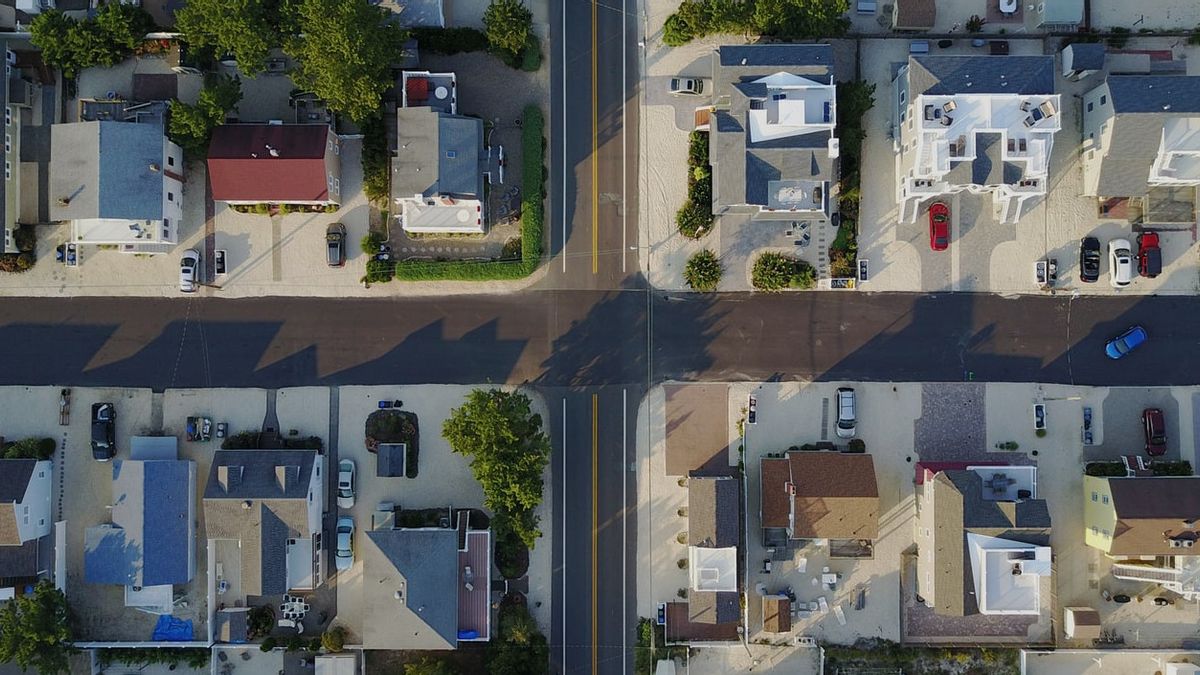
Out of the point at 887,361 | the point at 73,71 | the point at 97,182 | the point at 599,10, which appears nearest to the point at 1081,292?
the point at 887,361

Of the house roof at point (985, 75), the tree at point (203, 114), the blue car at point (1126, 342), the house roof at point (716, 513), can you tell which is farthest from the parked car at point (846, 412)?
the tree at point (203, 114)

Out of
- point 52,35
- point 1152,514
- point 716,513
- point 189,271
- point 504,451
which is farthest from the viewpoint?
point 189,271

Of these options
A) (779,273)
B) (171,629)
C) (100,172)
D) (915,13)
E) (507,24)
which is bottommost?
(171,629)

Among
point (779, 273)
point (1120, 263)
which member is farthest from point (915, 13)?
point (1120, 263)

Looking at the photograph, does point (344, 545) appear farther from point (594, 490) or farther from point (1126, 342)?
point (1126, 342)

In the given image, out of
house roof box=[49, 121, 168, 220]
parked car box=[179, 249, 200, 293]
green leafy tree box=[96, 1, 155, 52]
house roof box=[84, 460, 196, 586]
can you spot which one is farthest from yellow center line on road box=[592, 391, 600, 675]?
green leafy tree box=[96, 1, 155, 52]
